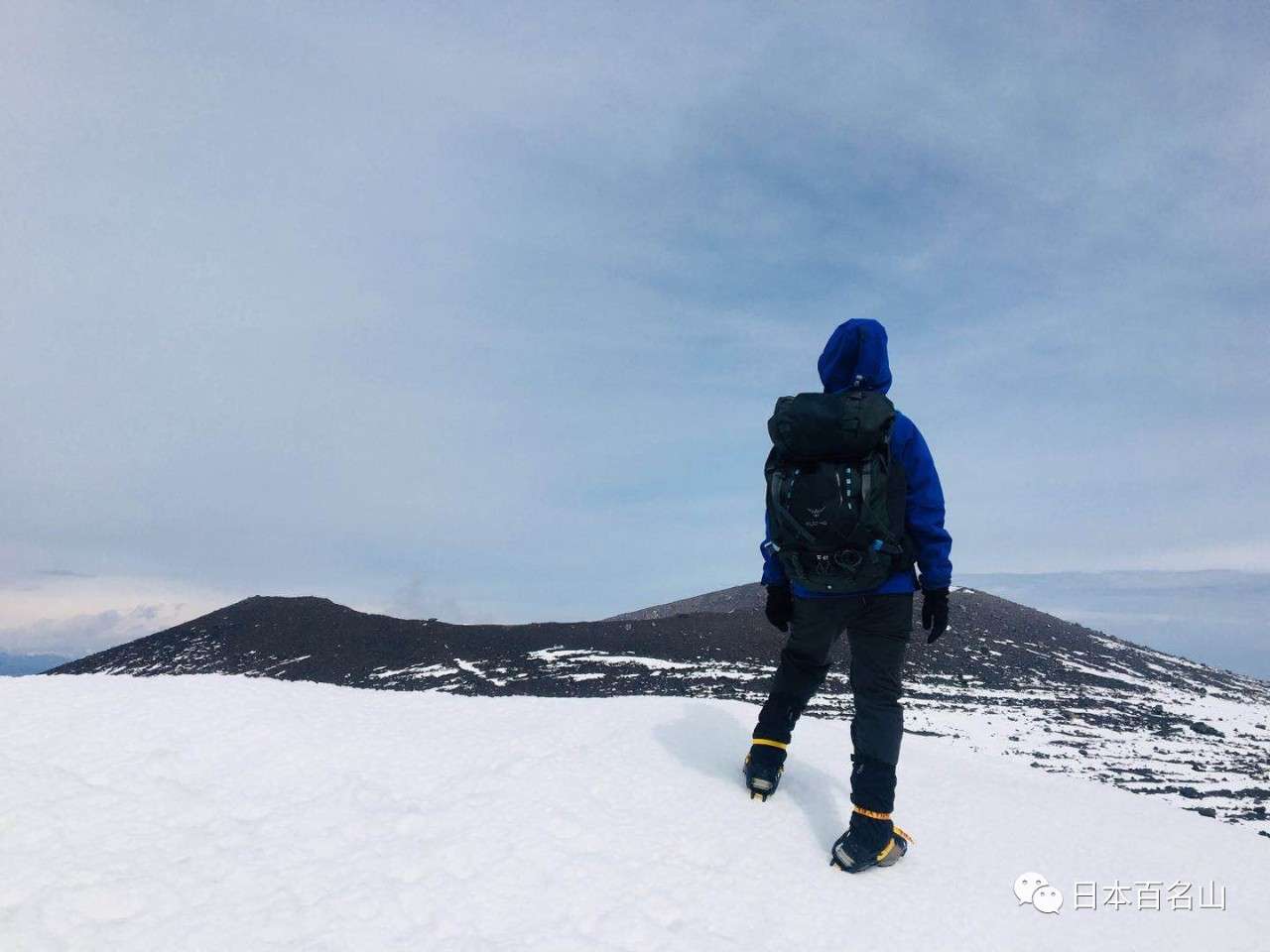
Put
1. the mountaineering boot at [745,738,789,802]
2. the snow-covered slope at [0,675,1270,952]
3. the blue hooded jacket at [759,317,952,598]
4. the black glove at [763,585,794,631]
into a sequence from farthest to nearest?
the black glove at [763,585,794,631] < the mountaineering boot at [745,738,789,802] < the blue hooded jacket at [759,317,952,598] < the snow-covered slope at [0,675,1270,952]

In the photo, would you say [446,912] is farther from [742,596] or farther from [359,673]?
[742,596]

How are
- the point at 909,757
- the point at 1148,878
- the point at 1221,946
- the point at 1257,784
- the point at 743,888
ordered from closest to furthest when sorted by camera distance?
the point at 743,888 → the point at 1221,946 → the point at 1148,878 → the point at 909,757 → the point at 1257,784

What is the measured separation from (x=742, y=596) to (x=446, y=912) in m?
30.6

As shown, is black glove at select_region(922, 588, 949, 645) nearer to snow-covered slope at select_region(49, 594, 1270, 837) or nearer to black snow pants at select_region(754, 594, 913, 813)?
black snow pants at select_region(754, 594, 913, 813)

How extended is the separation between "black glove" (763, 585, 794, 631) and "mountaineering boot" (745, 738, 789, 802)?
78 centimetres

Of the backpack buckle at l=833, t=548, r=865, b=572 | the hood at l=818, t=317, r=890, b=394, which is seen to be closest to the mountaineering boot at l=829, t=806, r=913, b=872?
the backpack buckle at l=833, t=548, r=865, b=572

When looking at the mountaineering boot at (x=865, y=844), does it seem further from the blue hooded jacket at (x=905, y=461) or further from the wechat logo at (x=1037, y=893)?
the blue hooded jacket at (x=905, y=461)

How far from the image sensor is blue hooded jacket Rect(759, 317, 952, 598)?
14.3ft

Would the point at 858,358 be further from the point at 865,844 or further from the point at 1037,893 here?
the point at 1037,893

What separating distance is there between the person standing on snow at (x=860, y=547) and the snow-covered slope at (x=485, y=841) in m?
0.41

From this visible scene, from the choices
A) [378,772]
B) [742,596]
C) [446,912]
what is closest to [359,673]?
[378,772]

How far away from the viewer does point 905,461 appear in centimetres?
443

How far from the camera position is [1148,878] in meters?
4.68

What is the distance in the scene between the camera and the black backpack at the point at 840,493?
4191 millimetres
